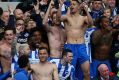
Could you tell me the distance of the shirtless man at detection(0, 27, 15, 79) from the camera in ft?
49.9

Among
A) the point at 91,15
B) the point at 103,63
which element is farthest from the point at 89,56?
the point at 91,15

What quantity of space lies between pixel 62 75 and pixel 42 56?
1.06m

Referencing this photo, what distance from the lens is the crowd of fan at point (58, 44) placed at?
1482cm

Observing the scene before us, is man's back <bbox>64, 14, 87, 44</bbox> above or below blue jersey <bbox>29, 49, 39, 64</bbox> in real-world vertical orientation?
above

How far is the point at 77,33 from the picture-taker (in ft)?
52.3

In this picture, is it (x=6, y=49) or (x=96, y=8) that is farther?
(x=96, y=8)

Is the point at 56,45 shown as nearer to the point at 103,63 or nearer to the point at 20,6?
the point at 103,63

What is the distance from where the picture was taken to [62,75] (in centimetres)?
1519

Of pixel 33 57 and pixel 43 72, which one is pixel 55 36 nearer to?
pixel 33 57

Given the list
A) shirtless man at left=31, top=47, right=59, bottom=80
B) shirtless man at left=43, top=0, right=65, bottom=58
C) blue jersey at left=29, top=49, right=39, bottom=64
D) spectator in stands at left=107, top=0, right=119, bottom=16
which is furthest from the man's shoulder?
spectator in stands at left=107, top=0, right=119, bottom=16

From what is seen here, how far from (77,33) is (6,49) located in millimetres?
1815

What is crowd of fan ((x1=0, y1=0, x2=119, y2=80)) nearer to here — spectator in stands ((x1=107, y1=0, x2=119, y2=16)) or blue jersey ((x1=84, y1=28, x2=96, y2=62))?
blue jersey ((x1=84, y1=28, x2=96, y2=62))

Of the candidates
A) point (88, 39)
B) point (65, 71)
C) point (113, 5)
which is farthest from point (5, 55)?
point (113, 5)

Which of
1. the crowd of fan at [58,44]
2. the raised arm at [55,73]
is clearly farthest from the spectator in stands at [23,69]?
the raised arm at [55,73]
